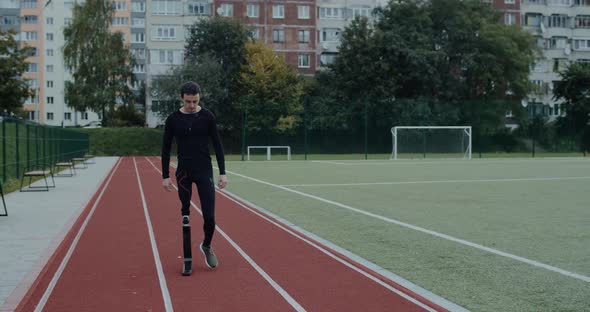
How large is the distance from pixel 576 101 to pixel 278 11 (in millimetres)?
27059

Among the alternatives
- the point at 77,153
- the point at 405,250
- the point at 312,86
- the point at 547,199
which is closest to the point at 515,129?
the point at 312,86

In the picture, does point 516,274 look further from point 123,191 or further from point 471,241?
point 123,191

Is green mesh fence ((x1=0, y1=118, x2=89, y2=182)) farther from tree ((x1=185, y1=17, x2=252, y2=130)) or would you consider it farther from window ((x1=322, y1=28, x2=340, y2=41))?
window ((x1=322, y1=28, x2=340, y2=41))

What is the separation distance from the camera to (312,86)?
53.3 meters

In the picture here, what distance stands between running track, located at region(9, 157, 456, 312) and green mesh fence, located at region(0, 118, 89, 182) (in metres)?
7.04

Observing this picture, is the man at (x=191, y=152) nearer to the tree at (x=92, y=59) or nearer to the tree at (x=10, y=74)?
the tree at (x=10, y=74)

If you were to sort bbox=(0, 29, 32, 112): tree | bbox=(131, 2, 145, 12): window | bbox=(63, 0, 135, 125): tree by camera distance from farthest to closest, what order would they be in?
bbox=(131, 2, 145, 12): window < bbox=(63, 0, 135, 125): tree < bbox=(0, 29, 32, 112): tree

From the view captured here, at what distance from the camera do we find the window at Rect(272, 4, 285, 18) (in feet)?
202

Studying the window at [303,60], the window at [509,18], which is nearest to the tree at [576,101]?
the window at [509,18]

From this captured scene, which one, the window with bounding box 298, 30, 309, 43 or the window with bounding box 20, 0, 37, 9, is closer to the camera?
the window with bounding box 298, 30, 309, 43

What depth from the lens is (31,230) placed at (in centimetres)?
949

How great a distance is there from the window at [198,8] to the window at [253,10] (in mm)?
3732

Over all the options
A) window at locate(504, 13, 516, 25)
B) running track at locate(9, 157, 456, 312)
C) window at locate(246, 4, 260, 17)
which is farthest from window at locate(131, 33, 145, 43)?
running track at locate(9, 157, 456, 312)

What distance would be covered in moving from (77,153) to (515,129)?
2885cm
